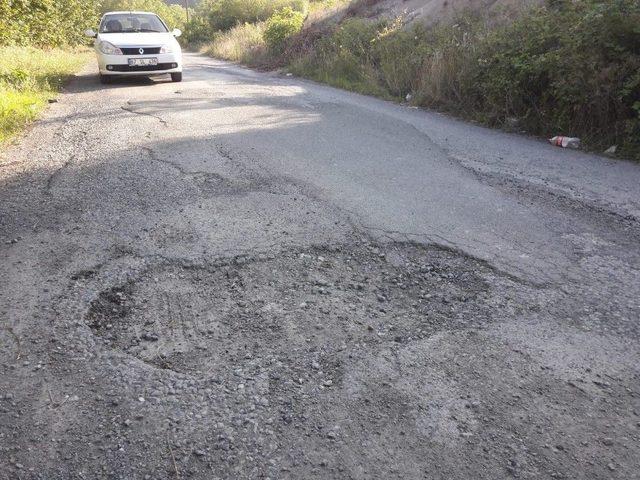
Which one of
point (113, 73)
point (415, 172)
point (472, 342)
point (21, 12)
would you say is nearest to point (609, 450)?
point (472, 342)

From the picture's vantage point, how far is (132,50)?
33.6ft

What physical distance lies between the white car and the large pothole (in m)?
8.66

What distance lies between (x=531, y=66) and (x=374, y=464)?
7085 millimetres

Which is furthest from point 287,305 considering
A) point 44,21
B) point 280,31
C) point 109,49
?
point 44,21

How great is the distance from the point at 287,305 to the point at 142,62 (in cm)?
930

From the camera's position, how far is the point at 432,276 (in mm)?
3023

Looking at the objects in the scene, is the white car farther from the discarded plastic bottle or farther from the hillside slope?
the discarded plastic bottle

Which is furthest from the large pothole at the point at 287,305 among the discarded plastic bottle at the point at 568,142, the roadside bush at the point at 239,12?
the roadside bush at the point at 239,12

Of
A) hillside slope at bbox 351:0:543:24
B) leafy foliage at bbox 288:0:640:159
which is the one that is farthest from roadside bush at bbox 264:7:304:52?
leafy foliage at bbox 288:0:640:159

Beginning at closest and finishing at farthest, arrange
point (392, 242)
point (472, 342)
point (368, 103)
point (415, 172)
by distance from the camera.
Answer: point (472, 342)
point (392, 242)
point (415, 172)
point (368, 103)

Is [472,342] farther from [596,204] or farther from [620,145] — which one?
[620,145]

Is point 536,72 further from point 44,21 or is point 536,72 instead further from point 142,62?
point 44,21

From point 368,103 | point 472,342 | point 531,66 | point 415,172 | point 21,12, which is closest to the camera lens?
point 472,342

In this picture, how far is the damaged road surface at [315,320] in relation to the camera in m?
1.81
